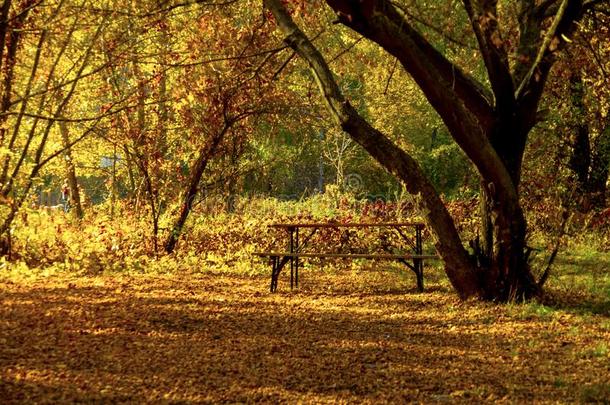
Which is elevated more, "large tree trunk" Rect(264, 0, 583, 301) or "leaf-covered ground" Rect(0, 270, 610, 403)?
"large tree trunk" Rect(264, 0, 583, 301)

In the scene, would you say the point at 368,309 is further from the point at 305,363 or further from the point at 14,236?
the point at 14,236

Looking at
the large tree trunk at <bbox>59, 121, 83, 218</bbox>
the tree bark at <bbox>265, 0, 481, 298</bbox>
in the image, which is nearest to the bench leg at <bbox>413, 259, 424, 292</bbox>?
the tree bark at <bbox>265, 0, 481, 298</bbox>

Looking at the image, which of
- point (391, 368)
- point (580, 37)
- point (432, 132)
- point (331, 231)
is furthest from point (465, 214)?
point (432, 132)

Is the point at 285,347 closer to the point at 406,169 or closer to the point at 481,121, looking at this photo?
the point at 406,169

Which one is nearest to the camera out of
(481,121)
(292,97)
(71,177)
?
(481,121)

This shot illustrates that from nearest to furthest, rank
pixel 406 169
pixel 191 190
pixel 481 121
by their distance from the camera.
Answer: pixel 406 169
pixel 481 121
pixel 191 190

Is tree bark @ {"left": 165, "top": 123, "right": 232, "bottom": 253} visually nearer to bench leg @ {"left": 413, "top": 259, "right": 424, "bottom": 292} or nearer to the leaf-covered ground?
the leaf-covered ground

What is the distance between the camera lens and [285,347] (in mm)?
6070

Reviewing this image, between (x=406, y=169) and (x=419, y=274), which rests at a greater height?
(x=406, y=169)

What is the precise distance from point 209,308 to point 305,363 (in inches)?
101

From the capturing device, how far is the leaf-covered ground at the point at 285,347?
467 cm

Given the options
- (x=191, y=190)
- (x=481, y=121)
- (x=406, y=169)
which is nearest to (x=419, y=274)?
(x=406, y=169)

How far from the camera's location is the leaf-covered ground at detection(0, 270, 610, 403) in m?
4.67

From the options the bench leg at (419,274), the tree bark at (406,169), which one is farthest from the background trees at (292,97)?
the bench leg at (419,274)
